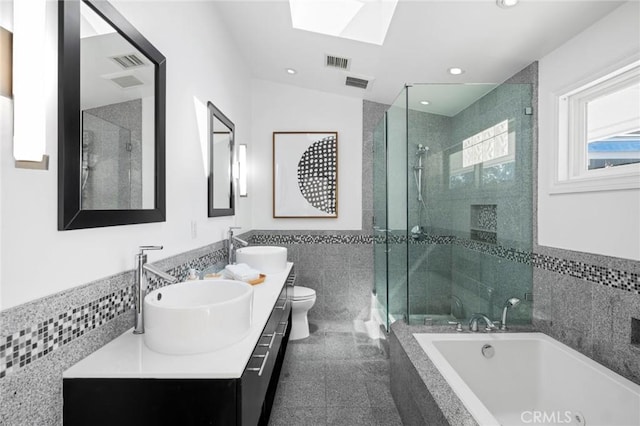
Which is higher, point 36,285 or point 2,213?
point 2,213

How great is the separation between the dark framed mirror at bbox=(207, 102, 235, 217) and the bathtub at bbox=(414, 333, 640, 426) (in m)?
1.71

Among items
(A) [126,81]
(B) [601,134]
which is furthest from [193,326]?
(B) [601,134]

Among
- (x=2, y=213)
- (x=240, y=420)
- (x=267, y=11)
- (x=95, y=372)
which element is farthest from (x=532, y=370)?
(x=267, y=11)

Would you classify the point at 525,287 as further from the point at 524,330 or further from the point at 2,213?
the point at 2,213

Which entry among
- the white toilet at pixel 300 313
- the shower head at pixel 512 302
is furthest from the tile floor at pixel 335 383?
the shower head at pixel 512 302

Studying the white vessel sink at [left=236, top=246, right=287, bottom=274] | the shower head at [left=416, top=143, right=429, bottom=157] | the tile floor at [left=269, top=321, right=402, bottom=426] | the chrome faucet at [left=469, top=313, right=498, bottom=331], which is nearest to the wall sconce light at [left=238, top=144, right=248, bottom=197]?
the white vessel sink at [left=236, top=246, right=287, bottom=274]

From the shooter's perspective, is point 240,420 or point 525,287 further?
point 525,287

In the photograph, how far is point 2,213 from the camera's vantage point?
2.78ft

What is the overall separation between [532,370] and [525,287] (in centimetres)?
58

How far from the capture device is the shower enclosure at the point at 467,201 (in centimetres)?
246

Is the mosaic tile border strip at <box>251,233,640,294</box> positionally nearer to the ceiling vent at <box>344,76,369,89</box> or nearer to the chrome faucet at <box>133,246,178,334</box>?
the ceiling vent at <box>344,76,369,89</box>

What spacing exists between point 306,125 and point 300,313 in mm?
2041

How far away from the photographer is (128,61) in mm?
1382

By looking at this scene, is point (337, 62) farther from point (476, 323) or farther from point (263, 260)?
point (476, 323)
